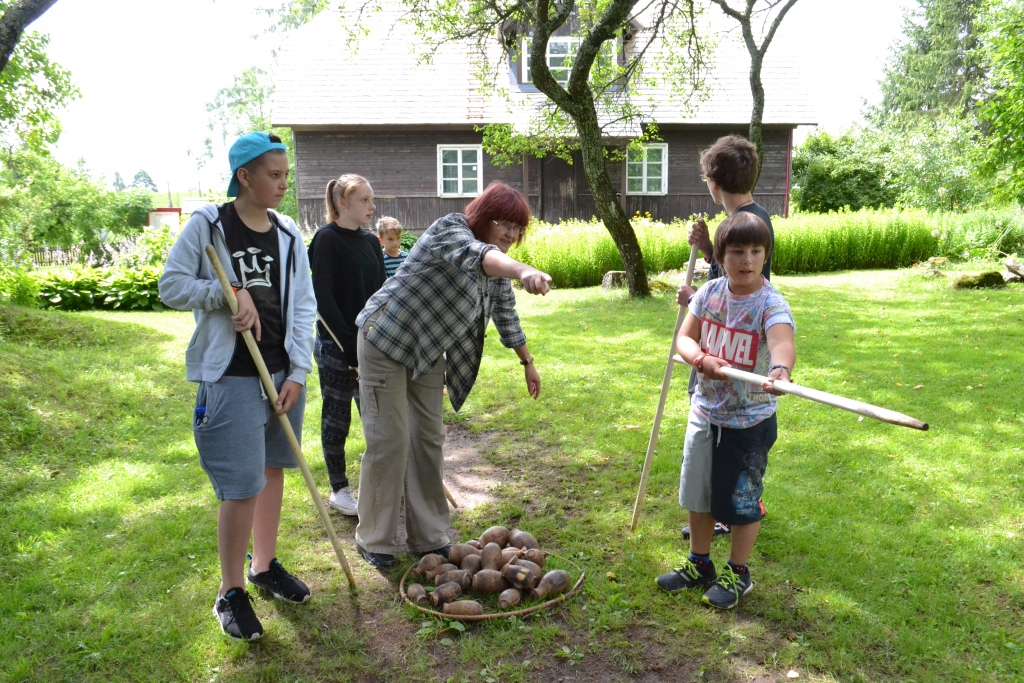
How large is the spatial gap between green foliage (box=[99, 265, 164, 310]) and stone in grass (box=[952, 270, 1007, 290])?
13.4 meters

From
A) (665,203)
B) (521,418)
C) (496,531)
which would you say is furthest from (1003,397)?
(665,203)

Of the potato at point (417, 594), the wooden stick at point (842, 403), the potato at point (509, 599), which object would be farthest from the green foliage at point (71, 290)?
the wooden stick at point (842, 403)

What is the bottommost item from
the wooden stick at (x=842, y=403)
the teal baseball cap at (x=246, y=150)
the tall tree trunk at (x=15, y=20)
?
the wooden stick at (x=842, y=403)

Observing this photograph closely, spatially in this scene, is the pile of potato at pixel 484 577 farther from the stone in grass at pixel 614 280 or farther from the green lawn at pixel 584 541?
the stone in grass at pixel 614 280

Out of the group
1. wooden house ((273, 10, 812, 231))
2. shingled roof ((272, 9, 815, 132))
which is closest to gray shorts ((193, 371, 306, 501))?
shingled roof ((272, 9, 815, 132))

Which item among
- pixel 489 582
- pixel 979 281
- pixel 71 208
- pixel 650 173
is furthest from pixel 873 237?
pixel 71 208

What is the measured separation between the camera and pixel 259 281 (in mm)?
3127

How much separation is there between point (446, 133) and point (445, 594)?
1985 centimetres

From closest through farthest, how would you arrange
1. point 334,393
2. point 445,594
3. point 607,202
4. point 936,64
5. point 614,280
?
point 445,594
point 334,393
point 607,202
point 614,280
point 936,64

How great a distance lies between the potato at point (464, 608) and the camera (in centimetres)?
334

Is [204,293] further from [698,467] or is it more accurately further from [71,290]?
[71,290]

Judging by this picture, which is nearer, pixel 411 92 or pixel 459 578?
pixel 459 578

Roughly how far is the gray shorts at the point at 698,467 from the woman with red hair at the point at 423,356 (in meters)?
0.92

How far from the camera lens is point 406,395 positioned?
3.75 meters
